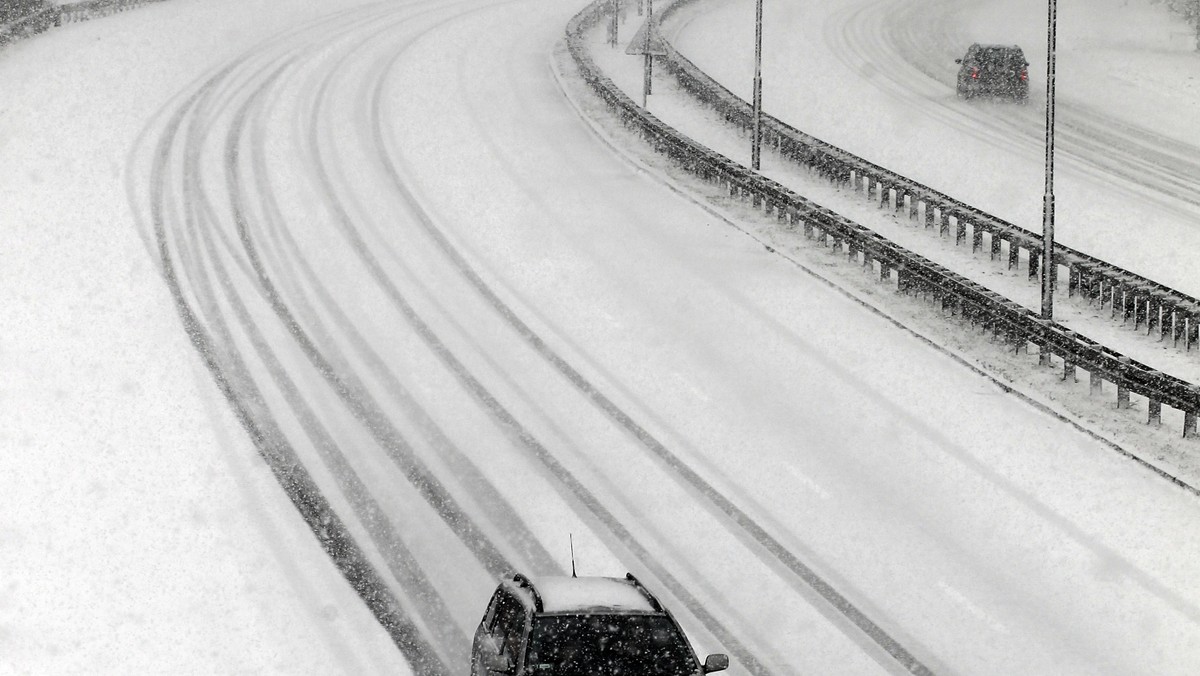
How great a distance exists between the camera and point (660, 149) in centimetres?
3406

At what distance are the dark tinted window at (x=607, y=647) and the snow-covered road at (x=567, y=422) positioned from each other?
3083mm

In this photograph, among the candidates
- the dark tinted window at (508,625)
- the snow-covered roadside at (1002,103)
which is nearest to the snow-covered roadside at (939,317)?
the snow-covered roadside at (1002,103)

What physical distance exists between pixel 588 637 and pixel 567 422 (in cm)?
869

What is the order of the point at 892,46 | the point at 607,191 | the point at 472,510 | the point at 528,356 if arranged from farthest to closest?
the point at 892,46 → the point at 607,191 → the point at 528,356 → the point at 472,510

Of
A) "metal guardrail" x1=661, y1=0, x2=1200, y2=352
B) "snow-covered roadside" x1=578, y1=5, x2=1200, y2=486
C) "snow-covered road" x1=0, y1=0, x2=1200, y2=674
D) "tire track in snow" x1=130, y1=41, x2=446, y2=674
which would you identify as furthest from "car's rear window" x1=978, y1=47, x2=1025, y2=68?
"tire track in snow" x1=130, y1=41, x2=446, y2=674

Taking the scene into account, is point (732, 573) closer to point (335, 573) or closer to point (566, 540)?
point (566, 540)

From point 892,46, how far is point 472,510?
38683 millimetres

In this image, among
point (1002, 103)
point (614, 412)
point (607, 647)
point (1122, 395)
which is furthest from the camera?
point (1002, 103)

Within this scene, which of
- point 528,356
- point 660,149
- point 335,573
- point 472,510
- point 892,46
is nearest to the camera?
point 335,573

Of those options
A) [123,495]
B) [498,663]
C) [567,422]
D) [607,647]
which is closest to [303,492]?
[123,495]

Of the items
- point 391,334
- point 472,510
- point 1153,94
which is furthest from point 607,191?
point 1153,94

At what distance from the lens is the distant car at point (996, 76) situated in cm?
4275

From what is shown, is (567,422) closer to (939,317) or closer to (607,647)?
(939,317)

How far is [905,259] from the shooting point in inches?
966
